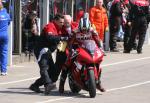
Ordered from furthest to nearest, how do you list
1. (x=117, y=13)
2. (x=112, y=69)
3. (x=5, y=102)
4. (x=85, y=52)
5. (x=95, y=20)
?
(x=117, y=13) → (x=95, y=20) → (x=112, y=69) → (x=85, y=52) → (x=5, y=102)

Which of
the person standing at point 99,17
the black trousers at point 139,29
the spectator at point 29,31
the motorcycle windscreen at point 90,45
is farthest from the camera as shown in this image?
the black trousers at point 139,29

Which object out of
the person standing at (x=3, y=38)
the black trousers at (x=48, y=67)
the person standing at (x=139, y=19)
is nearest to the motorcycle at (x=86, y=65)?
the black trousers at (x=48, y=67)

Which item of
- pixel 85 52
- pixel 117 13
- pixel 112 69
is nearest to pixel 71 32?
pixel 85 52

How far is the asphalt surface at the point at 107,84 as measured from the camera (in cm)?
1226

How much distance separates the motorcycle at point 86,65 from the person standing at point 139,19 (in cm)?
858

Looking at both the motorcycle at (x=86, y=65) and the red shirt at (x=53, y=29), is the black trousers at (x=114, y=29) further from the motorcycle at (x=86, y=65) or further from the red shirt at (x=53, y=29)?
the motorcycle at (x=86, y=65)

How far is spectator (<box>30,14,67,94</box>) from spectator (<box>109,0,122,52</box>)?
8705mm

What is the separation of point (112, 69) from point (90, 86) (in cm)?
493

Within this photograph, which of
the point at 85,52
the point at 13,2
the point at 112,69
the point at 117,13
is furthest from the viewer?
the point at 117,13

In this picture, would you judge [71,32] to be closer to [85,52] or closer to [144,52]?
[85,52]

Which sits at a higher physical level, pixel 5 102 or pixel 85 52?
pixel 85 52

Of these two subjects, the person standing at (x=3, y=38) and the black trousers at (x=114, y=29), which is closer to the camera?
the person standing at (x=3, y=38)

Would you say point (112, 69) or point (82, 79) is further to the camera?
point (112, 69)

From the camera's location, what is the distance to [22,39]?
18828 mm
